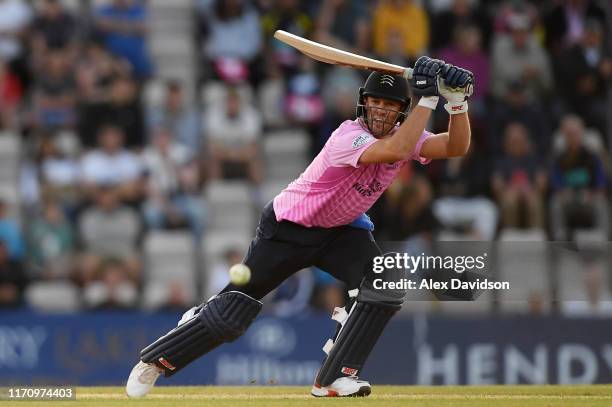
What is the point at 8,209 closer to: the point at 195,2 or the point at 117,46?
Result: the point at 117,46

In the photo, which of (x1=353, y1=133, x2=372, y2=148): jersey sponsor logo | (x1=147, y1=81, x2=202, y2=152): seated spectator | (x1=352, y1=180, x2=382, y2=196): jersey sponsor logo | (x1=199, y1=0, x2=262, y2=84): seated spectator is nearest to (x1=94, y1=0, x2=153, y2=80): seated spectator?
(x1=199, y1=0, x2=262, y2=84): seated spectator

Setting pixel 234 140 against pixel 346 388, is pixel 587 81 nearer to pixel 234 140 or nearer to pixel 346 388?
pixel 234 140

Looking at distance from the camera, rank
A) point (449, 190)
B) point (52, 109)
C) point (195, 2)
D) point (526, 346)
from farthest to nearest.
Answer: point (195, 2) < point (52, 109) < point (449, 190) < point (526, 346)

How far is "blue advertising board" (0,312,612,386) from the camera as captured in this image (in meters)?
12.0

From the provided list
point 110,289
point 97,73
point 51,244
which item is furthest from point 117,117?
point 110,289

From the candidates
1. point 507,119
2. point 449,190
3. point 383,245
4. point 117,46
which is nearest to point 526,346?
point 449,190

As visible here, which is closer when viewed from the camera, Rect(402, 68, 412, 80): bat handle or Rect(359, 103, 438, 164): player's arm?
Rect(359, 103, 438, 164): player's arm

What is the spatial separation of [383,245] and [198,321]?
1.22m

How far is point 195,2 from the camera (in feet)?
Result: 52.4

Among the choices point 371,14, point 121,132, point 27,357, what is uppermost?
point 371,14

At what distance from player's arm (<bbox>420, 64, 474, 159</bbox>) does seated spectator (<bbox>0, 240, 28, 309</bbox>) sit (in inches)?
239

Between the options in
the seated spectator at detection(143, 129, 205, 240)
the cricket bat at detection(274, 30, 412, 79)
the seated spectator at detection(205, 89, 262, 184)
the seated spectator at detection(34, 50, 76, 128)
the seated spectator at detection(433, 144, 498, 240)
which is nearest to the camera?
the cricket bat at detection(274, 30, 412, 79)

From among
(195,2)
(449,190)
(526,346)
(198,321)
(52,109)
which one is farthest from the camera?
(195,2)

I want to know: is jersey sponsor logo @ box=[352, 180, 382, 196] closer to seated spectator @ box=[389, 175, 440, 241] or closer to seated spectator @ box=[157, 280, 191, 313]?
seated spectator @ box=[157, 280, 191, 313]
